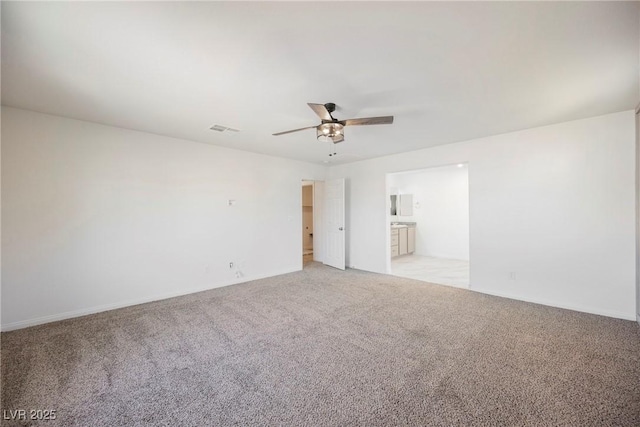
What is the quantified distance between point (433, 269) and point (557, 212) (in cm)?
285

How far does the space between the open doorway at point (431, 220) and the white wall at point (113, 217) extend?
3944 mm

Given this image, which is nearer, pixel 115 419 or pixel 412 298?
pixel 115 419

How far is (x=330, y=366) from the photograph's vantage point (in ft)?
7.41

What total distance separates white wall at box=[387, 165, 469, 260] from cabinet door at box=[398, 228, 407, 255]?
672 millimetres

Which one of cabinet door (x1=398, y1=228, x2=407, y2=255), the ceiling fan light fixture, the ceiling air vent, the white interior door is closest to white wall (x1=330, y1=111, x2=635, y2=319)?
the white interior door

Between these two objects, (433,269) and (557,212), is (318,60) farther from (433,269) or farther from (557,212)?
(433,269)

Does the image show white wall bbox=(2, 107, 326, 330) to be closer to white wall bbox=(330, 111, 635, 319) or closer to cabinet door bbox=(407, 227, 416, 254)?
white wall bbox=(330, 111, 635, 319)

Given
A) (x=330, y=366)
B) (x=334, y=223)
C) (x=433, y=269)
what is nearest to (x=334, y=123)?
(x=330, y=366)

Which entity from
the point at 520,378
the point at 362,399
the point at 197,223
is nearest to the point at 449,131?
the point at 520,378

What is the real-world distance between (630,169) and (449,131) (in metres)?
2.17

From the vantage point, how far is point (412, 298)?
4012mm

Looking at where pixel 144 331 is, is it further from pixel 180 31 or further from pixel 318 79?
pixel 318 79

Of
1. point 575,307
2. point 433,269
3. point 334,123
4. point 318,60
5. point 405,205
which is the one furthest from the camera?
point 405,205

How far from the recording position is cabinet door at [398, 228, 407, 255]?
7.41 m
